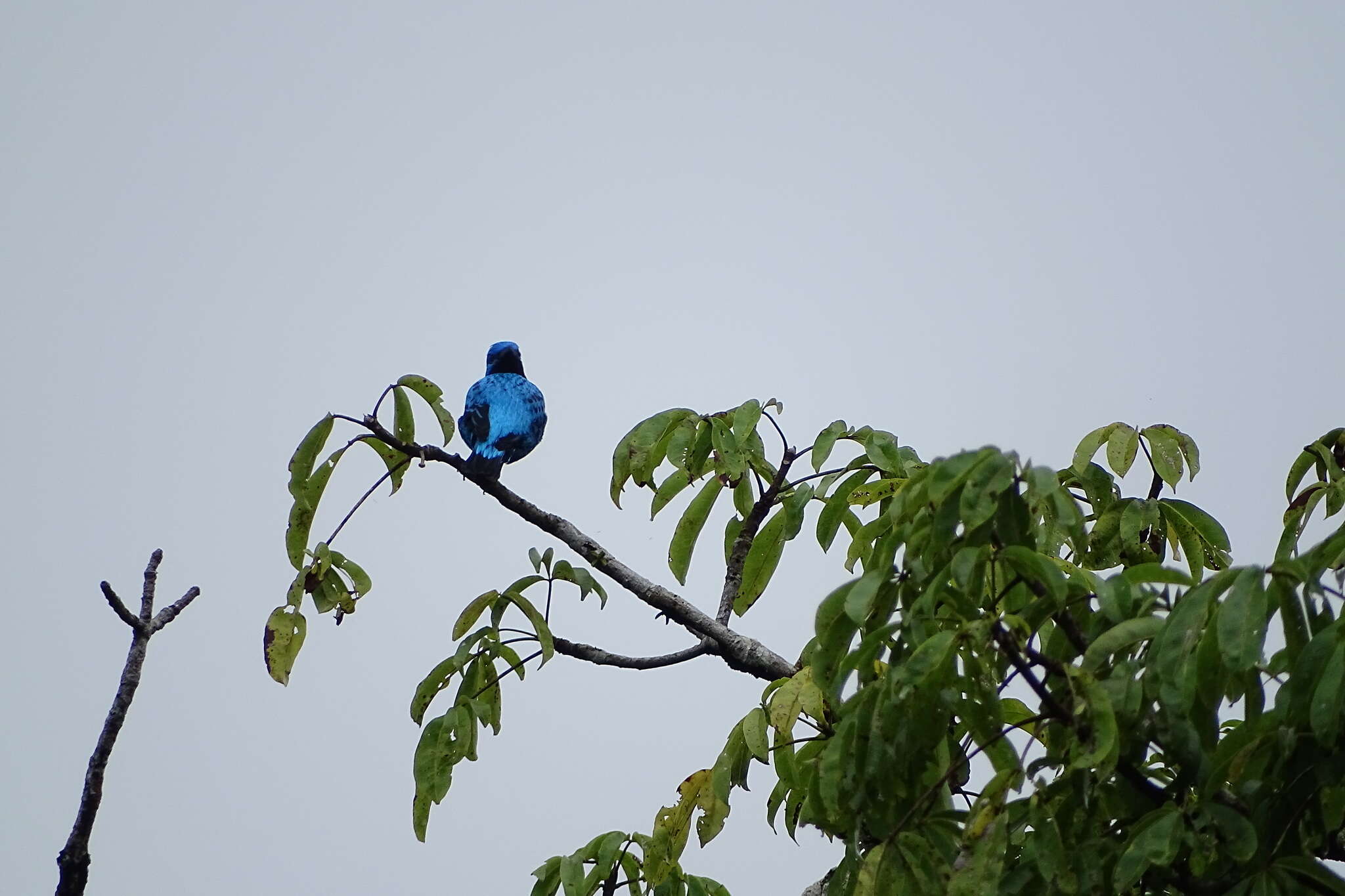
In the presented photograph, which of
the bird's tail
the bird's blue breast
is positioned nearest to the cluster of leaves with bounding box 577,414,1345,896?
the bird's tail

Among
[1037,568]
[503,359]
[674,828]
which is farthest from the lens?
[503,359]

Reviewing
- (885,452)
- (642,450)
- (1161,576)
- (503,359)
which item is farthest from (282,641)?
(503,359)

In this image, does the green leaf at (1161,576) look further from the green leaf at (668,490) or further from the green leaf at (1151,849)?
the green leaf at (668,490)

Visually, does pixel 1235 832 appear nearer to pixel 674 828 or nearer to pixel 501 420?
pixel 674 828

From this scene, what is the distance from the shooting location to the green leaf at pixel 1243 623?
1890 mm

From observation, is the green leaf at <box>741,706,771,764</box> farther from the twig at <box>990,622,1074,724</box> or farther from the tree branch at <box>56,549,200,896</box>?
the tree branch at <box>56,549,200,896</box>

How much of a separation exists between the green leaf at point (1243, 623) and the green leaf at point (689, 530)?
71.2 inches

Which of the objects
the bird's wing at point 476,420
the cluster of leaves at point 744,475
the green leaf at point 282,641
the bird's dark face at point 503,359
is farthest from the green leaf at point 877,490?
the bird's dark face at point 503,359

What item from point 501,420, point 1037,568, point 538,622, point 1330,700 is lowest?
point 1330,700

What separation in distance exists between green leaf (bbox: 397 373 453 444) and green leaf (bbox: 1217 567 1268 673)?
209cm

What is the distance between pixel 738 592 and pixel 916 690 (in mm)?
1546

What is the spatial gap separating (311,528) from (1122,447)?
2.17m

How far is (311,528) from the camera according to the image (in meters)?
3.38

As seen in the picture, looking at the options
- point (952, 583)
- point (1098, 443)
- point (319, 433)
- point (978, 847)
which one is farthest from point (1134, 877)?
point (319, 433)
